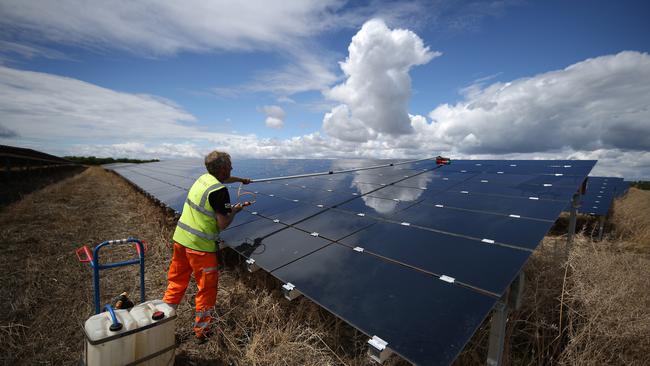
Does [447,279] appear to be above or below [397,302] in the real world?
above

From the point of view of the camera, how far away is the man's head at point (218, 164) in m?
4.04

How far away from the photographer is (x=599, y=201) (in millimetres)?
12242

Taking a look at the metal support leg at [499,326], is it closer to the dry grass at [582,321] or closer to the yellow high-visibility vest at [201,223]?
the dry grass at [582,321]

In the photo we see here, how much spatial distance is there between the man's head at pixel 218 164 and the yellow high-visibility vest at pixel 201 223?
20 cm

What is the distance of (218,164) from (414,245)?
3107 mm

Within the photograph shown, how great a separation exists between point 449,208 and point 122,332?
506 centimetres

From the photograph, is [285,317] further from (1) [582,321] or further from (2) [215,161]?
(1) [582,321]

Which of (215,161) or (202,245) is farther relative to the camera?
(215,161)

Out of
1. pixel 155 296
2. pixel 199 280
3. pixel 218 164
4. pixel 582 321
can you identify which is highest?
pixel 218 164

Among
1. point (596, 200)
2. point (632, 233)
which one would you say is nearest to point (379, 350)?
point (632, 233)

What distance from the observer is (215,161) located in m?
4.04

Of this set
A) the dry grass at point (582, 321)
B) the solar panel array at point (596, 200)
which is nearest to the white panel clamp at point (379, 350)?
the dry grass at point (582, 321)

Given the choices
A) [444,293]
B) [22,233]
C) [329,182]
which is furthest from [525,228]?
[22,233]

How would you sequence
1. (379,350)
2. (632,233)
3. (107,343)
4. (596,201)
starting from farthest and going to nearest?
(596,201) → (632,233) → (107,343) → (379,350)
